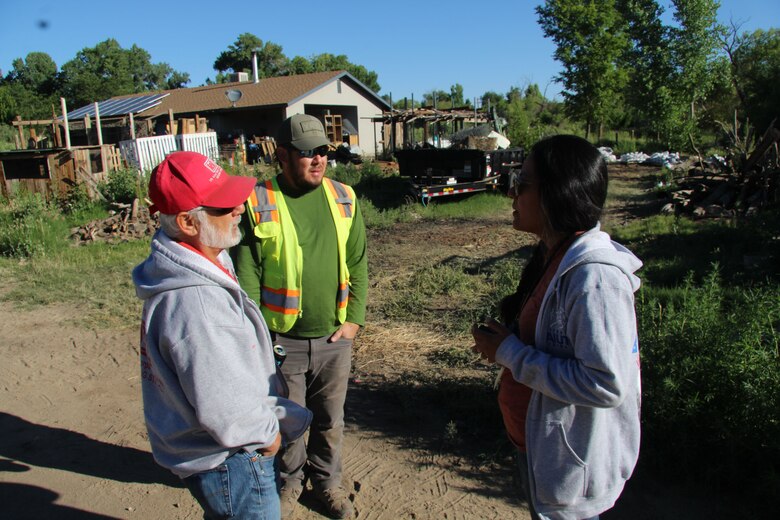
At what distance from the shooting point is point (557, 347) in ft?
5.38

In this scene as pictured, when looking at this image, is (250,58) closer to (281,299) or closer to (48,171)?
(48,171)

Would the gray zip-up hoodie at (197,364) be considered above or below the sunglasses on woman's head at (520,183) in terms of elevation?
below

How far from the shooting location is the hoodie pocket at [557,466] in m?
1.64

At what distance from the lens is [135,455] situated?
150 inches

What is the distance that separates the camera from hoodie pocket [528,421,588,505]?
5.40ft

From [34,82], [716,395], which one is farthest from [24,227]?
[34,82]

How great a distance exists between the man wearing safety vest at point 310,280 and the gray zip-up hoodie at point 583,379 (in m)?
1.35

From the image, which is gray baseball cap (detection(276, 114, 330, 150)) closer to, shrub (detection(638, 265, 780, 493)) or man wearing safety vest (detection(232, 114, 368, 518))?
man wearing safety vest (detection(232, 114, 368, 518))

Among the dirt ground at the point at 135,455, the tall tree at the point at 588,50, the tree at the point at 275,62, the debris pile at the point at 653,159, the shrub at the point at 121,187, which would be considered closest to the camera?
the dirt ground at the point at 135,455

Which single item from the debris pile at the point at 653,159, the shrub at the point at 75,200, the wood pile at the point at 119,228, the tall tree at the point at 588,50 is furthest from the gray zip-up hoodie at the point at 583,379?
the tall tree at the point at 588,50

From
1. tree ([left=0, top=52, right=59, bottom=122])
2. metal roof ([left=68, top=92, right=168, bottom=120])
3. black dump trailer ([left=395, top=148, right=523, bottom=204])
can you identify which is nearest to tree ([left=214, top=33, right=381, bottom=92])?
tree ([left=0, top=52, right=59, bottom=122])

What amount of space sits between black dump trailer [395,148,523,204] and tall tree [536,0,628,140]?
12849mm

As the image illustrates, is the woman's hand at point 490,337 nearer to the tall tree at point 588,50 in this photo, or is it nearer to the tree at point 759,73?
the tall tree at point 588,50

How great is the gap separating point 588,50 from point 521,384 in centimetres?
2761
